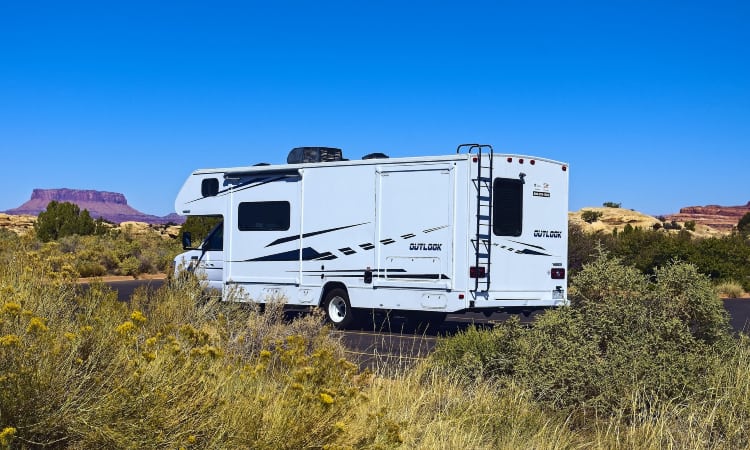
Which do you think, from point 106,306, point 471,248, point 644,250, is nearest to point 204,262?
point 471,248

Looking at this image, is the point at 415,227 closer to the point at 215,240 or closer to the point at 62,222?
the point at 215,240

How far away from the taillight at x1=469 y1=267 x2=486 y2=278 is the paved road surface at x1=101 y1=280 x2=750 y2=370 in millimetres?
959

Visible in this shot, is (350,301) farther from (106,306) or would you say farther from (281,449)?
(281,449)

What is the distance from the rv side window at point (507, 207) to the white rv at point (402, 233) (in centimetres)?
2

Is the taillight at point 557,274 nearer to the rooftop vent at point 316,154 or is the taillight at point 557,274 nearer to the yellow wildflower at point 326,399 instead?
the rooftop vent at point 316,154

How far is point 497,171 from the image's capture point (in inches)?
550

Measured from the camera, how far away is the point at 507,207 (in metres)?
14.1

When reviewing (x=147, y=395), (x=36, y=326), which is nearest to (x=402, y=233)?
(x=147, y=395)

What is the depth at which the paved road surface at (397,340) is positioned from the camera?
10055 millimetres

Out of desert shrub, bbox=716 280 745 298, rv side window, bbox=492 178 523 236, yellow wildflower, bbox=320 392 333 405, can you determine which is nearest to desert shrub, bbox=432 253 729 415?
yellow wildflower, bbox=320 392 333 405

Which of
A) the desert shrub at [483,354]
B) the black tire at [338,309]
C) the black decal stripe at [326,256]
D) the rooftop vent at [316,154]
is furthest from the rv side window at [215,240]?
the desert shrub at [483,354]

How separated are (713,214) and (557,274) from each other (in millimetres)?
92166

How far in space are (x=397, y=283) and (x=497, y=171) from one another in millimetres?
2404

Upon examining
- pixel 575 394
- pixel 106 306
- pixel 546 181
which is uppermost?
pixel 546 181
